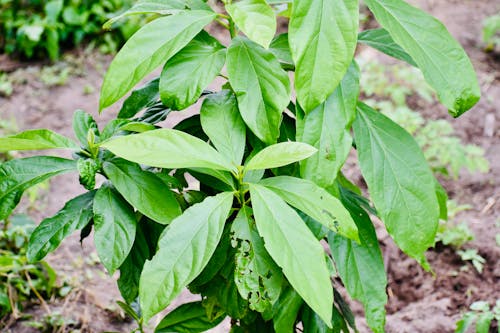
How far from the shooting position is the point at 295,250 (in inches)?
42.2

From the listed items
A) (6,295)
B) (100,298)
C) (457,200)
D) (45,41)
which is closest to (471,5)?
(457,200)

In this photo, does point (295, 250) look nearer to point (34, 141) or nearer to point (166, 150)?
Answer: point (166, 150)

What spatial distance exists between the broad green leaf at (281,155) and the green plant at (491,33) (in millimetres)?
3517

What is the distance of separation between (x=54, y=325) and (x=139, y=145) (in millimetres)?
1511

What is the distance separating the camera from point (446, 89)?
3.97 ft

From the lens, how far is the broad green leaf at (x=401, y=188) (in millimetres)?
1280

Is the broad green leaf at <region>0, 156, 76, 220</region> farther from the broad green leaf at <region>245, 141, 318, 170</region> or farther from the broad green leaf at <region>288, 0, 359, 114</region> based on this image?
the broad green leaf at <region>288, 0, 359, 114</region>

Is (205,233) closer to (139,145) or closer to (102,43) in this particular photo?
(139,145)

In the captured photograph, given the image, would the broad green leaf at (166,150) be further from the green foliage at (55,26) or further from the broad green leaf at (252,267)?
the green foliage at (55,26)

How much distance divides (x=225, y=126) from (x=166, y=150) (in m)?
0.20

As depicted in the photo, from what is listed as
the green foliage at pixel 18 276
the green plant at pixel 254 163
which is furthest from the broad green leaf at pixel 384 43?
the green foliage at pixel 18 276

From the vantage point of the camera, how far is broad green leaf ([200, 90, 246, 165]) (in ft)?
4.15

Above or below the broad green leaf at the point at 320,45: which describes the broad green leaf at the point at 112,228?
below

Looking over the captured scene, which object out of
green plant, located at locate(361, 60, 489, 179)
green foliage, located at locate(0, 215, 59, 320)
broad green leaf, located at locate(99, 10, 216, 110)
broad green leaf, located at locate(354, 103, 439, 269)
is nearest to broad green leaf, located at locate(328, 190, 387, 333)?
broad green leaf, located at locate(354, 103, 439, 269)
